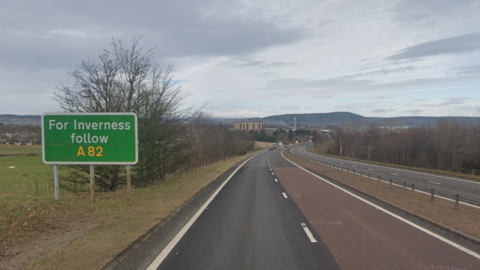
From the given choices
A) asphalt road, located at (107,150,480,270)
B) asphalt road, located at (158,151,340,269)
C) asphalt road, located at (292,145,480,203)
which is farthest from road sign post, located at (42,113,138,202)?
asphalt road, located at (292,145,480,203)

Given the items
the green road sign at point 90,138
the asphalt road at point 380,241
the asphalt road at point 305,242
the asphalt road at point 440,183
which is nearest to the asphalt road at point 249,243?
the asphalt road at point 305,242

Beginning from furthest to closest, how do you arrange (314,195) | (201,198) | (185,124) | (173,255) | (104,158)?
(185,124)
(314,195)
(201,198)
(104,158)
(173,255)

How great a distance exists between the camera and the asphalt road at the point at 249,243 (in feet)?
20.1

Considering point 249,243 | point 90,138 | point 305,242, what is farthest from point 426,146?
point 249,243

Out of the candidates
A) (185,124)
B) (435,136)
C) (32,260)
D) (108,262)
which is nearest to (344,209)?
(108,262)

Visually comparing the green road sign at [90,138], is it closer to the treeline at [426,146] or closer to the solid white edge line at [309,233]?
the solid white edge line at [309,233]

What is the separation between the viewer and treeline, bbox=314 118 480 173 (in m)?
55.1

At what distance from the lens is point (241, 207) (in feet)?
41.0

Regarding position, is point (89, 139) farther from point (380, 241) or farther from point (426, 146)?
point (426, 146)

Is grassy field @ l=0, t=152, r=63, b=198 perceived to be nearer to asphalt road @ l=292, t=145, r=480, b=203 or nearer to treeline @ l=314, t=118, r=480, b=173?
asphalt road @ l=292, t=145, r=480, b=203

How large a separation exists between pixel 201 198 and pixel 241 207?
2890 millimetres

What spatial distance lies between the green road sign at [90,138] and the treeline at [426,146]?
45451 mm

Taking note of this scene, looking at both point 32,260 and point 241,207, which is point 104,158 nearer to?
point 241,207

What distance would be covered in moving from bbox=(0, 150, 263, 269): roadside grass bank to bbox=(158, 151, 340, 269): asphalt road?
1.17 meters
